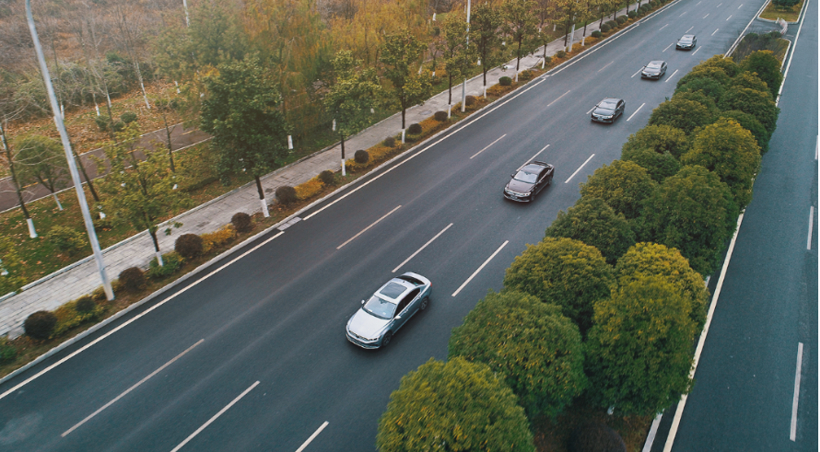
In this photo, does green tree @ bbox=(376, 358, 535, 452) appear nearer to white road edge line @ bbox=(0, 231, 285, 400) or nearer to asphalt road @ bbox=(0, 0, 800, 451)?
asphalt road @ bbox=(0, 0, 800, 451)

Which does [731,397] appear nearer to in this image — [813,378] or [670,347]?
[813,378]

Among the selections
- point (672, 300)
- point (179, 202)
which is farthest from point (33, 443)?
point (672, 300)

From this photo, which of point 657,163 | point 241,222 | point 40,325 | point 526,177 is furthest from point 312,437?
point 526,177

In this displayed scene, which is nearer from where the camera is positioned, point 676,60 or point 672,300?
point 672,300

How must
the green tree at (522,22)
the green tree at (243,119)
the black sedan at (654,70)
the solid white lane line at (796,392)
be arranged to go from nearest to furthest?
the solid white lane line at (796,392) → the green tree at (243,119) → the green tree at (522,22) → the black sedan at (654,70)

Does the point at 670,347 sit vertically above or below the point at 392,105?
below

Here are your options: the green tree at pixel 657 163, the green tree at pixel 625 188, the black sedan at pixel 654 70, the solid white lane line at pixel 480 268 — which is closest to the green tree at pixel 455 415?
the solid white lane line at pixel 480 268

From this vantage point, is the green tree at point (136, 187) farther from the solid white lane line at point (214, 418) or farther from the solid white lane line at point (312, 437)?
the solid white lane line at point (312, 437)
